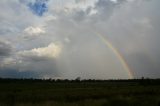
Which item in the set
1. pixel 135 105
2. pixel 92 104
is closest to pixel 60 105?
pixel 92 104

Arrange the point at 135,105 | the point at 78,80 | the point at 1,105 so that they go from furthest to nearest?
1. the point at 78,80
2. the point at 135,105
3. the point at 1,105

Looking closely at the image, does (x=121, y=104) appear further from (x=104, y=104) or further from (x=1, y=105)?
(x=1, y=105)

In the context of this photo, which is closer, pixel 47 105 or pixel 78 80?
pixel 47 105

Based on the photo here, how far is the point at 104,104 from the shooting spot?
25.5 m

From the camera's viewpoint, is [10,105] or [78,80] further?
[78,80]

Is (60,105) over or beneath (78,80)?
beneath

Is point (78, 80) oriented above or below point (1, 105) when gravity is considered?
above

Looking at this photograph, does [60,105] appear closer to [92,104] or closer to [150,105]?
[92,104]

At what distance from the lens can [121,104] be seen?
25.0 m

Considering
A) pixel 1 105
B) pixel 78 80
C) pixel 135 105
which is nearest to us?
pixel 1 105

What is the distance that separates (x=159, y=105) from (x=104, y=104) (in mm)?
4511

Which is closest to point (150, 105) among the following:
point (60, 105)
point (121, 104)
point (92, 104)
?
point (121, 104)

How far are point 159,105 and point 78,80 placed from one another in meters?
174

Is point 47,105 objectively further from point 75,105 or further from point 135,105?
point 135,105
